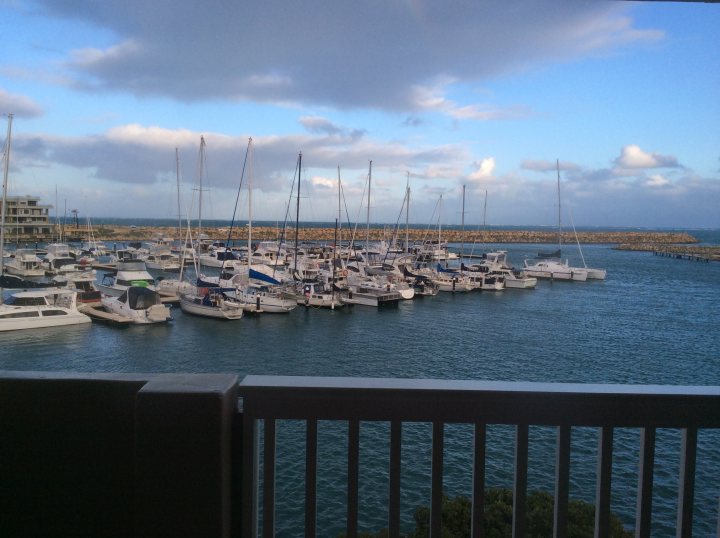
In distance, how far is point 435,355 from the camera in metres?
15.6

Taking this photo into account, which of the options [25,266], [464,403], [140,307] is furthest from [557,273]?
[464,403]

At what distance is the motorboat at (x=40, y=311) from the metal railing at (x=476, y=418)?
19.3m

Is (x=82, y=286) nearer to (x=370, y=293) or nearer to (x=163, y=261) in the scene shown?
(x=370, y=293)

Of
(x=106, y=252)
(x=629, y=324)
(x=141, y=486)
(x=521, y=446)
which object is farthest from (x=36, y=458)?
(x=106, y=252)

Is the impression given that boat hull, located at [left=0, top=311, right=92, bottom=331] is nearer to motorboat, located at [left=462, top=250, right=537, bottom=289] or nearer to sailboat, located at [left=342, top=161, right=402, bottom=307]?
sailboat, located at [left=342, top=161, right=402, bottom=307]

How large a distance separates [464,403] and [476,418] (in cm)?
4

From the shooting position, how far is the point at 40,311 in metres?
18.2

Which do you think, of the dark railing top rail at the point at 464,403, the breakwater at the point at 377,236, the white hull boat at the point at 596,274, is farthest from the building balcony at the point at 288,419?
the breakwater at the point at 377,236

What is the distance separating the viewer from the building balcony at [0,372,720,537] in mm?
1175

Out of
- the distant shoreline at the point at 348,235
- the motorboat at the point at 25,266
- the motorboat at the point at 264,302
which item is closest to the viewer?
the motorboat at the point at 264,302

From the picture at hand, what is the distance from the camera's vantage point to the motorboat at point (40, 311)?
17.6 meters

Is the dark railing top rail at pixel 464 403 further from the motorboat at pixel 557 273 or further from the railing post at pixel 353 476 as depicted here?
the motorboat at pixel 557 273

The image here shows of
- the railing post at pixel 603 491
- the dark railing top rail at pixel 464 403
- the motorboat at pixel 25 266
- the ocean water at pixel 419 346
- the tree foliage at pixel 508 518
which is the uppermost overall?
the dark railing top rail at pixel 464 403

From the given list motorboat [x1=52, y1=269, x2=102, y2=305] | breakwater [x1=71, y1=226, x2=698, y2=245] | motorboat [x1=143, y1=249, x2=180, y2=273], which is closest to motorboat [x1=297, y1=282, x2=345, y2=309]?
motorboat [x1=52, y1=269, x2=102, y2=305]
